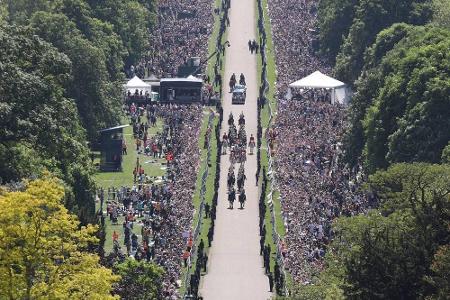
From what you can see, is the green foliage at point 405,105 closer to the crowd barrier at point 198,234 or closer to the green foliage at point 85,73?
the crowd barrier at point 198,234

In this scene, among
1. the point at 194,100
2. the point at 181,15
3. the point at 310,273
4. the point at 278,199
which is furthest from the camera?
the point at 181,15

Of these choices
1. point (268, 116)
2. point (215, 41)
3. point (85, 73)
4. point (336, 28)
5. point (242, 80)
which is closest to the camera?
point (85, 73)


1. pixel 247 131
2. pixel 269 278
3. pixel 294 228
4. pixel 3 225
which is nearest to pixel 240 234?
pixel 294 228

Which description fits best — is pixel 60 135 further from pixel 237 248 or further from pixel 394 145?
pixel 394 145

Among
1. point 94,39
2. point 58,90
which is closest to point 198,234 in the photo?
point 58,90

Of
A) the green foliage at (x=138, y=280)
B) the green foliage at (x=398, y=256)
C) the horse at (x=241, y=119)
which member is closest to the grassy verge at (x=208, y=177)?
the horse at (x=241, y=119)

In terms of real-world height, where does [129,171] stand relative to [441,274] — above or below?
above

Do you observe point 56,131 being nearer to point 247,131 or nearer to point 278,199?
point 278,199

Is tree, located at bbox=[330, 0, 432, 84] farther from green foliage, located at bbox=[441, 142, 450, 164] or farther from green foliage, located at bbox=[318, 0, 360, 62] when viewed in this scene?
green foliage, located at bbox=[441, 142, 450, 164]
